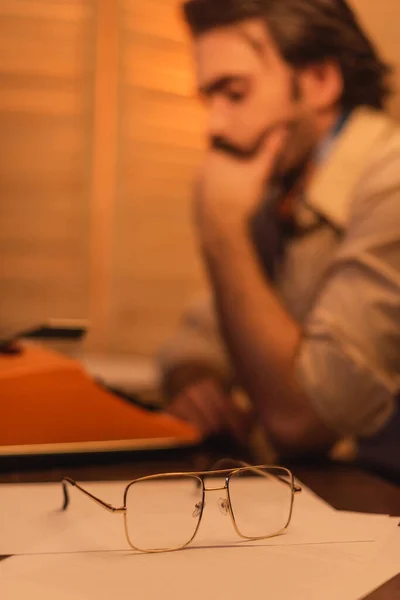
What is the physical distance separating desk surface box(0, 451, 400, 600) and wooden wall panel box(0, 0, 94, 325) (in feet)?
0.98

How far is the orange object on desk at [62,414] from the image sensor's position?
0.70 m

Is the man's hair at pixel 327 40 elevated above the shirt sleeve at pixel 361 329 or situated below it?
above

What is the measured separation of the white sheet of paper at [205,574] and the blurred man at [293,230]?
403 mm

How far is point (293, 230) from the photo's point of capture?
95 cm

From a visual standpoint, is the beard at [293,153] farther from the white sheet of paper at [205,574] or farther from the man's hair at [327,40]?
the white sheet of paper at [205,574]

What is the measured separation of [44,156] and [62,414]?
42cm

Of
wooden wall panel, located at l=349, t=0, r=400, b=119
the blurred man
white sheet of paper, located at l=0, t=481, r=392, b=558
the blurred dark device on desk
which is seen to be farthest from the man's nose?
white sheet of paper, located at l=0, t=481, r=392, b=558

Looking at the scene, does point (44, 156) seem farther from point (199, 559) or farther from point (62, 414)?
point (199, 559)

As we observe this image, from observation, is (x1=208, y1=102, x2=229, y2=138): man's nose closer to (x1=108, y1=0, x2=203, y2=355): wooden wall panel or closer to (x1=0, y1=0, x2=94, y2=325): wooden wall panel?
(x1=108, y1=0, x2=203, y2=355): wooden wall panel

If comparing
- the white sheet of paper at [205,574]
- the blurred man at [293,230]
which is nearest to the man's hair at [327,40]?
the blurred man at [293,230]

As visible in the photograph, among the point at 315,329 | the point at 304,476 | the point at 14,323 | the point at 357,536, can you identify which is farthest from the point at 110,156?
the point at 357,536

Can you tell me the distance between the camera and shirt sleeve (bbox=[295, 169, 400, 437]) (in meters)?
0.87

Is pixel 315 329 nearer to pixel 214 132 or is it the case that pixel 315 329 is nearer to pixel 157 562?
pixel 214 132

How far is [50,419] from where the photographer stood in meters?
0.72
